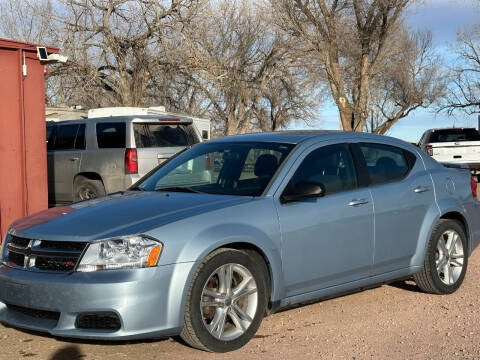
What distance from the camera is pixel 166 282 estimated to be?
4.23 m

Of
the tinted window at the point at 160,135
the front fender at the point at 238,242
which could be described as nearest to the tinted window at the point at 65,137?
the tinted window at the point at 160,135

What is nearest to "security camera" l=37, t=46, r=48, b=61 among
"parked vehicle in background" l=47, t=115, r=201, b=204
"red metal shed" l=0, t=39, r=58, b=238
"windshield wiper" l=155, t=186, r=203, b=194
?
"red metal shed" l=0, t=39, r=58, b=238

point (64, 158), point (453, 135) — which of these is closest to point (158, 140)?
point (64, 158)

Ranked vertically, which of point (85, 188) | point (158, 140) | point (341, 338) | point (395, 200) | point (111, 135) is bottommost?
point (341, 338)

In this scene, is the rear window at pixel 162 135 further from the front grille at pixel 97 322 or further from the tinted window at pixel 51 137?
the front grille at pixel 97 322

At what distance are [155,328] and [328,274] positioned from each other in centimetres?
163

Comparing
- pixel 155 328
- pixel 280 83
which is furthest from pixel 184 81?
pixel 155 328

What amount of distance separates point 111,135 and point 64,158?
135 centimetres

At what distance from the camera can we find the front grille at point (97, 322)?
13.8 feet

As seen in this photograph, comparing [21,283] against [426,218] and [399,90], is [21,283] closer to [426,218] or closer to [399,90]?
[426,218]

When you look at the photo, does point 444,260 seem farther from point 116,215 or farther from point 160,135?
point 160,135

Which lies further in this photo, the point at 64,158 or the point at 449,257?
the point at 64,158

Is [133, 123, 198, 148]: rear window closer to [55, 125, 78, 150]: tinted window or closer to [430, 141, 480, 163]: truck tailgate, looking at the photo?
[55, 125, 78, 150]: tinted window

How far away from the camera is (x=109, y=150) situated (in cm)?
1176
